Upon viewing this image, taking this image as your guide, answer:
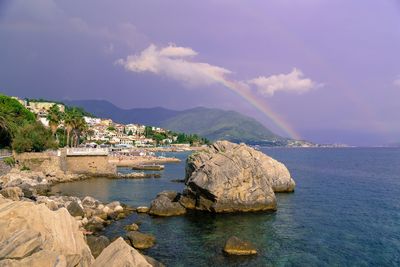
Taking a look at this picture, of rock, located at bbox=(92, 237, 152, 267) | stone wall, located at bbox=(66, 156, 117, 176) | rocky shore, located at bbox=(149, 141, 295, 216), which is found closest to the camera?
rock, located at bbox=(92, 237, 152, 267)

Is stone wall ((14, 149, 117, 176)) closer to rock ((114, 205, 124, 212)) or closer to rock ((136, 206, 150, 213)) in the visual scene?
rock ((114, 205, 124, 212))

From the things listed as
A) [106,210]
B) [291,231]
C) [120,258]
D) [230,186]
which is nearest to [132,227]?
[106,210]

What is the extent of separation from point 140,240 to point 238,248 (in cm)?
744

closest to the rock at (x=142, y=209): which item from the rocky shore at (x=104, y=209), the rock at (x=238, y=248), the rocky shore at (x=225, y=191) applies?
the rocky shore at (x=104, y=209)

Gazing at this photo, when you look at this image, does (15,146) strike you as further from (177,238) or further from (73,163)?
(177,238)

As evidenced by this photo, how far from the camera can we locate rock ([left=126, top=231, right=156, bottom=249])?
28.9 metres

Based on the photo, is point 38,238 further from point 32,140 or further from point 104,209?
point 32,140

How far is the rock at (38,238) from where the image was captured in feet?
50.8

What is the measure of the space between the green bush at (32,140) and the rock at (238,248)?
2058 inches

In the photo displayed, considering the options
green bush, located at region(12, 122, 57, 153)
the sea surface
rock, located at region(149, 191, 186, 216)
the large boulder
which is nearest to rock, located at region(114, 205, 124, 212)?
the sea surface

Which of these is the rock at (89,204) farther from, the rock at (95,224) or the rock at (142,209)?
the rock at (95,224)

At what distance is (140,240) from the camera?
96.0 ft

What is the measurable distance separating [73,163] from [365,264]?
199ft

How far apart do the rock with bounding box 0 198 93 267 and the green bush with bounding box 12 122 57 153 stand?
53656 mm
